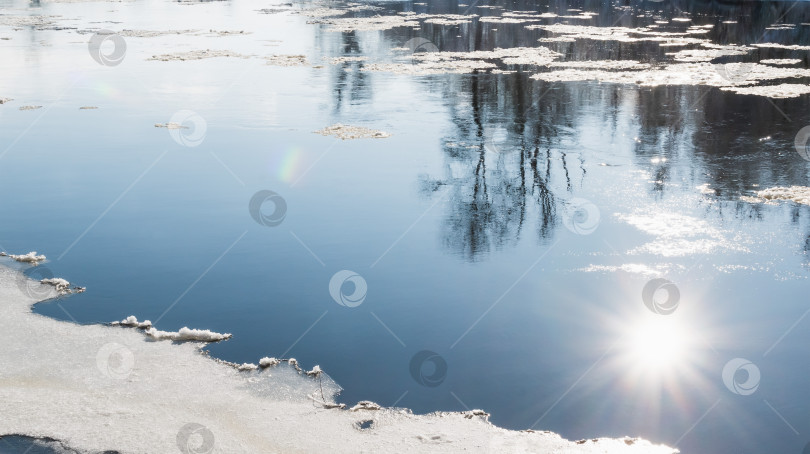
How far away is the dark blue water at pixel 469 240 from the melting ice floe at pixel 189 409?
0.25 meters

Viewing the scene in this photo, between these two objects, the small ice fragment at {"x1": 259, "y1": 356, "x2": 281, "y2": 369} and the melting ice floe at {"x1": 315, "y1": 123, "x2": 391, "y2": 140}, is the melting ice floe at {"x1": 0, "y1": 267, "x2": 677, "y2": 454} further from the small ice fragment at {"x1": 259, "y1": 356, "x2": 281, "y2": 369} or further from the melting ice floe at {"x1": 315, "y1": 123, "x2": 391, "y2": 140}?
the melting ice floe at {"x1": 315, "y1": 123, "x2": 391, "y2": 140}

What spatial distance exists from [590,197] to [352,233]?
138 inches

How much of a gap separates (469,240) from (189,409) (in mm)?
4547

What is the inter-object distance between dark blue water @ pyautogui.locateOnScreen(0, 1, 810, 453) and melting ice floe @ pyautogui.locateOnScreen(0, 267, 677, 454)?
0.25m

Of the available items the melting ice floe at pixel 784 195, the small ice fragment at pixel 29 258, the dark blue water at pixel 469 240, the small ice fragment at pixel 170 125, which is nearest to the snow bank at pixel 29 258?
the small ice fragment at pixel 29 258

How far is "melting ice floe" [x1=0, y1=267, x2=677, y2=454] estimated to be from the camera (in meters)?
5.80

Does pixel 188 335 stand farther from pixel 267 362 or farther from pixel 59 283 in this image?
pixel 59 283

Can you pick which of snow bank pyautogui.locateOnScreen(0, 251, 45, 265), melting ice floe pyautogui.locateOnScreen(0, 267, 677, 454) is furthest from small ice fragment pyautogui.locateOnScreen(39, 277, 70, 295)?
melting ice floe pyautogui.locateOnScreen(0, 267, 677, 454)

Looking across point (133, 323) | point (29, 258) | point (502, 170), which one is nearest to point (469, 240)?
point (502, 170)

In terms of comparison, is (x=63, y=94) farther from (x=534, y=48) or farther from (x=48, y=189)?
(x=534, y=48)

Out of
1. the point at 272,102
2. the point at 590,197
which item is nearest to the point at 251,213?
the point at 590,197

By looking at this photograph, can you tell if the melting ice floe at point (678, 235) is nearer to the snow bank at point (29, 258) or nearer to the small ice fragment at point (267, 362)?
the small ice fragment at point (267, 362)

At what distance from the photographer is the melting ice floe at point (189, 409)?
228 inches

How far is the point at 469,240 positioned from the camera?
388 inches
